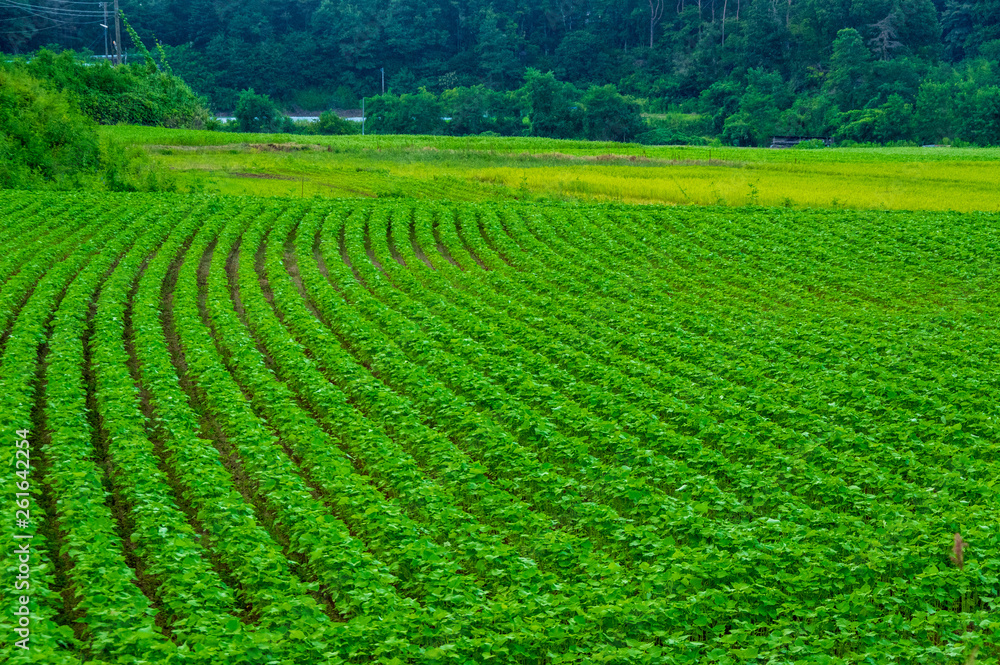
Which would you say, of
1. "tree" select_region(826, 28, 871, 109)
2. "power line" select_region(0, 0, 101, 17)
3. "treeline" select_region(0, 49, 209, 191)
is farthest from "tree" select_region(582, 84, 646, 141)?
"power line" select_region(0, 0, 101, 17)

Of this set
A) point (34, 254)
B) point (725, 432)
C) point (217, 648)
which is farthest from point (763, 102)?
point (217, 648)

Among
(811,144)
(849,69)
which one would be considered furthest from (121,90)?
(849,69)

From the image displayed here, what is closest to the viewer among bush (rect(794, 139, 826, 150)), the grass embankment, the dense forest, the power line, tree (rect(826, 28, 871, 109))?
the grass embankment

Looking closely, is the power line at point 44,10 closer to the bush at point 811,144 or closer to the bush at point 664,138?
the bush at point 664,138

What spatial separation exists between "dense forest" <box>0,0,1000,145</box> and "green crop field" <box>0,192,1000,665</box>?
71.7 meters

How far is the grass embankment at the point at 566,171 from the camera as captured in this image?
4109 cm

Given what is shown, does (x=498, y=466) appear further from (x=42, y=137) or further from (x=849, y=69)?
(x=849, y=69)

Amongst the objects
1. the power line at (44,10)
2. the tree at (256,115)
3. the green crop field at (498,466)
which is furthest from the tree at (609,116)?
the power line at (44,10)

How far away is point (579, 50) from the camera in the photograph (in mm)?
117562

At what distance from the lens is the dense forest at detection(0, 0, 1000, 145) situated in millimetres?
93500

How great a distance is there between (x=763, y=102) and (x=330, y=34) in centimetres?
5669

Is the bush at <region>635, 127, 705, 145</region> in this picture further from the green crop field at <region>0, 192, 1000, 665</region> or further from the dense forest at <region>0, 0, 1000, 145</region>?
the green crop field at <region>0, 192, 1000, 665</region>

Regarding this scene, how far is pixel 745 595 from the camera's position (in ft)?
30.1

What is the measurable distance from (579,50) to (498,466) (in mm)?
112490
